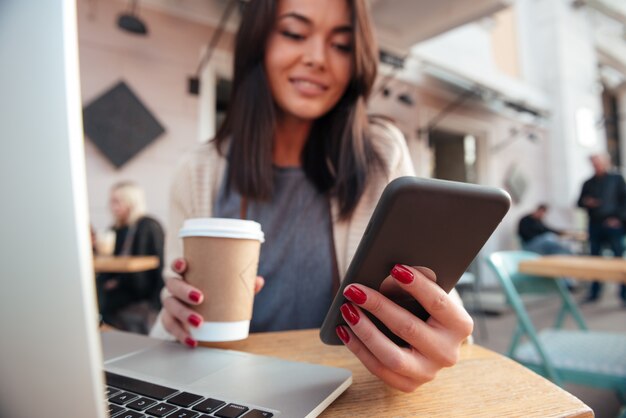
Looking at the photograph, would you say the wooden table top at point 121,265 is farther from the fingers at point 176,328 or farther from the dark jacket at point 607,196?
the dark jacket at point 607,196

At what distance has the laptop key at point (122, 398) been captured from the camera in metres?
0.35

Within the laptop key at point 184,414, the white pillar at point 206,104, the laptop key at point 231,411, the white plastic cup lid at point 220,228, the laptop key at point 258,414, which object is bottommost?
the laptop key at point 258,414

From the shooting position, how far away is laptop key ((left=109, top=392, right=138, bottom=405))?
355 millimetres

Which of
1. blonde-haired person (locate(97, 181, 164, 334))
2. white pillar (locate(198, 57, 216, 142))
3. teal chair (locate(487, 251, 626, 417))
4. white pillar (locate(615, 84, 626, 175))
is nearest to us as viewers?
teal chair (locate(487, 251, 626, 417))

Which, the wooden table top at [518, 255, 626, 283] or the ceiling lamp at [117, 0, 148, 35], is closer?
the wooden table top at [518, 255, 626, 283]

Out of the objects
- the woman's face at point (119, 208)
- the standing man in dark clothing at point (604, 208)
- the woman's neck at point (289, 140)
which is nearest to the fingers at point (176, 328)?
the woman's neck at point (289, 140)

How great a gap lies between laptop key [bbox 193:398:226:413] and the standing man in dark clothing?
566 cm

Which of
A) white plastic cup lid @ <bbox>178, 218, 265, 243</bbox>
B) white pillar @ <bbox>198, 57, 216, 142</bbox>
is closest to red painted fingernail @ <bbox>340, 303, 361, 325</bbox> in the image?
white plastic cup lid @ <bbox>178, 218, 265, 243</bbox>

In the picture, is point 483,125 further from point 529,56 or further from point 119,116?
point 119,116

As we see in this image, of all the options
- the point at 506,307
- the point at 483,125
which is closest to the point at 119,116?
the point at 506,307

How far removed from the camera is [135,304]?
2.69m

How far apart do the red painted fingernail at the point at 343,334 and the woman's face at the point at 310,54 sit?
63 cm

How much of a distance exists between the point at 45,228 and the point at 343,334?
307mm

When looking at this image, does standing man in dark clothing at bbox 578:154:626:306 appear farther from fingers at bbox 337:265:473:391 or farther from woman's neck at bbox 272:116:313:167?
fingers at bbox 337:265:473:391
